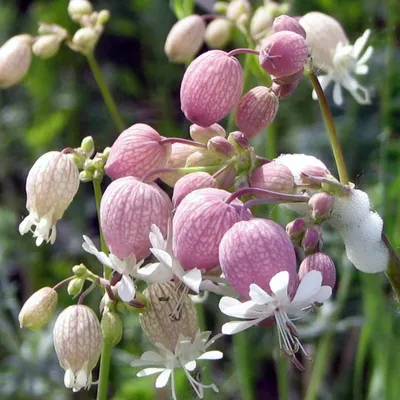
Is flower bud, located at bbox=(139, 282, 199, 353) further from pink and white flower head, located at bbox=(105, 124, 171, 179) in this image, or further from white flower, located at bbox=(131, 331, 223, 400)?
pink and white flower head, located at bbox=(105, 124, 171, 179)

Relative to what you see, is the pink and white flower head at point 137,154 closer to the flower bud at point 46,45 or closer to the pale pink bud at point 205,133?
the pale pink bud at point 205,133

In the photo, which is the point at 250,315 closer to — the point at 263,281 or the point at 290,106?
the point at 263,281

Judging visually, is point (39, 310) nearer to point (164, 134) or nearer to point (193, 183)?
point (193, 183)

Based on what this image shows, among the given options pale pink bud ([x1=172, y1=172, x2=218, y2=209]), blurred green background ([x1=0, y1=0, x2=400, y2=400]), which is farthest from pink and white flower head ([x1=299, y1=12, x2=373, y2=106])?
pale pink bud ([x1=172, y1=172, x2=218, y2=209])

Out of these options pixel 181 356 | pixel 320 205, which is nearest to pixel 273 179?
pixel 320 205

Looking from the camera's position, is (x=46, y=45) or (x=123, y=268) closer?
(x=123, y=268)

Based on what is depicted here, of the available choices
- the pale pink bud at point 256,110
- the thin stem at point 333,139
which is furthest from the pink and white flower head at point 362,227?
the pale pink bud at point 256,110

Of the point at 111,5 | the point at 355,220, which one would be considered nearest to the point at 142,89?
the point at 111,5
